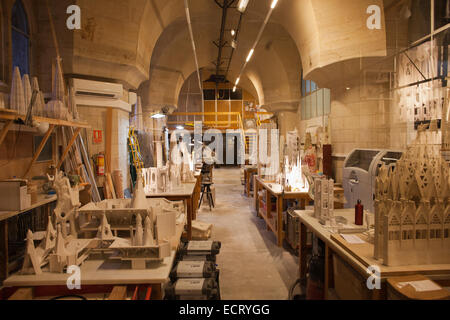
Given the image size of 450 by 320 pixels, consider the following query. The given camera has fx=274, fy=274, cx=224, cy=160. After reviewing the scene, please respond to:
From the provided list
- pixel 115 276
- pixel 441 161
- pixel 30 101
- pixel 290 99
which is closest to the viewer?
pixel 115 276

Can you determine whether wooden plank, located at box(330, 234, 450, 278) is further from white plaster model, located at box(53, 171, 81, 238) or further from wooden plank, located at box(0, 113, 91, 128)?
wooden plank, located at box(0, 113, 91, 128)

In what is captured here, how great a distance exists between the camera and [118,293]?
A: 1648 millimetres

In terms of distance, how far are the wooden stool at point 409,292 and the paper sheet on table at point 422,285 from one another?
0.01 metres

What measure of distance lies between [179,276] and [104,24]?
445 centimetres

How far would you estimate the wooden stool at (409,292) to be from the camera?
147 cm

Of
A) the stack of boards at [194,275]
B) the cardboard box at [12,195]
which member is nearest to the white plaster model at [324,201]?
the stack of boards at [194,275]

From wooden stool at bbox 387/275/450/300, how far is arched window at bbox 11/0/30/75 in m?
5.34

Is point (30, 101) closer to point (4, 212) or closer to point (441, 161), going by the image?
point (4, 212)

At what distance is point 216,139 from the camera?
20.2 m

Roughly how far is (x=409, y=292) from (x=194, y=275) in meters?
1.45

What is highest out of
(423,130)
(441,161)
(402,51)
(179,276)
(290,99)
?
(290,99)

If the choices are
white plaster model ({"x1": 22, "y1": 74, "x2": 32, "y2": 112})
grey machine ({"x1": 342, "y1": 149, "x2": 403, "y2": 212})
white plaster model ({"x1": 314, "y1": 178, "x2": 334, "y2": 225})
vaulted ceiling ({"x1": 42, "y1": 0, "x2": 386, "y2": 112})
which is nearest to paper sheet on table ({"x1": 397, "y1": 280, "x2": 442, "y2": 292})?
white plaster model ({"x1": 314, "y1": 178, "x2": 334, "y2": 225})

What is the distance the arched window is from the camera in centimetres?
419

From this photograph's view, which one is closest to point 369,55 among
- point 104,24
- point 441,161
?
point 441,161
